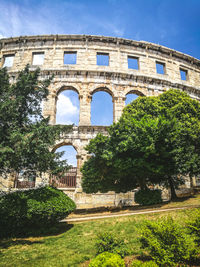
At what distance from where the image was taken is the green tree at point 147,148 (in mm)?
9094

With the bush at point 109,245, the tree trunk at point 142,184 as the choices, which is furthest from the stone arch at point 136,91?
the bush at point 109,245

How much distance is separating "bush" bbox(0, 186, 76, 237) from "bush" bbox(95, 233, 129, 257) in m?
2.91

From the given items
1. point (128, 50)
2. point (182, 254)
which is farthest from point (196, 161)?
point (128, 50)

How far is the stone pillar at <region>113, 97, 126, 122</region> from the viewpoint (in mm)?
15790

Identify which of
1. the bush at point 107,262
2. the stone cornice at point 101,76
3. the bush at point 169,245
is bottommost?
the bush at point 107,262

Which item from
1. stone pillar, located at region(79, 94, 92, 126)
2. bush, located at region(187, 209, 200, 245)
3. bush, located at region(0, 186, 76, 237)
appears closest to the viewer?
bush, located at region(187, 209, 200, 245)

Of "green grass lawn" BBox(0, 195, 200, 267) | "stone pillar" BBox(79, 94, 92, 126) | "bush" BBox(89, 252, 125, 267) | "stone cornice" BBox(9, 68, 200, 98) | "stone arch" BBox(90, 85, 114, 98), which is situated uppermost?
"stone cornice" BBox(9, 68, 200, 98)

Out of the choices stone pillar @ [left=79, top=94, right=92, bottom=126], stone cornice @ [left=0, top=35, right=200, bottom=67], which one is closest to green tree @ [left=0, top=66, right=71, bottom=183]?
stone pillar @ [left=79, top=94, right=92, bottom=126]

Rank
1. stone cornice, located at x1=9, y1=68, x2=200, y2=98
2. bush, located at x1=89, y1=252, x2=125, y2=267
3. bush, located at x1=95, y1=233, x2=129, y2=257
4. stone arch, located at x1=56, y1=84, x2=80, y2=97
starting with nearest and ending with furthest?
bush, located at x1=89, y1=252, x2=125, y2=267 < bush, located at x1=95, y1=233, x2=129, y2=257 < stone arch, located at x1=56, y1=84, x2=80, y2=97 < stone cornice, located at x1=9, y1=68, x2=200, y2=98

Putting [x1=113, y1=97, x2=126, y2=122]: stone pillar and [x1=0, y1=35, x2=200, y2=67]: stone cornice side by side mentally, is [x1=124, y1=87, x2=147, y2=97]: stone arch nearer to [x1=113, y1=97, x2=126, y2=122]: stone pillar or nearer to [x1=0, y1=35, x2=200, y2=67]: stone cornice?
[x1=113, y1=97, x2=126, y2=122]: stone pillar

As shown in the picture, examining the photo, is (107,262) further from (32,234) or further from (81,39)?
(81,39)

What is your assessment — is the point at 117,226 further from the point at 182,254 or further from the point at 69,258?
the point at 182,254

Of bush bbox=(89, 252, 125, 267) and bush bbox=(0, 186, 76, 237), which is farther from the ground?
bush bbox=(0, 186, 76, 237)

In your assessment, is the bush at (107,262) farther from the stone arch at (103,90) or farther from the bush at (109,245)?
the stone arch at (103,90)
